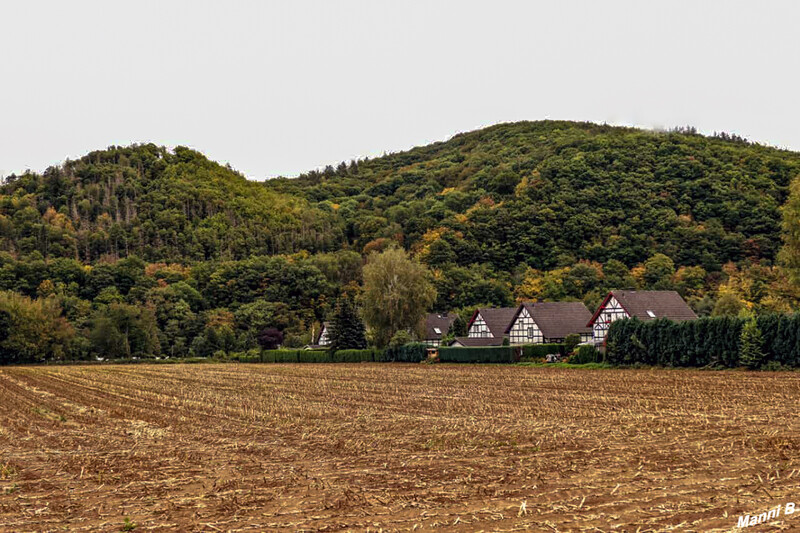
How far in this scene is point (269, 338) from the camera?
4161 inches

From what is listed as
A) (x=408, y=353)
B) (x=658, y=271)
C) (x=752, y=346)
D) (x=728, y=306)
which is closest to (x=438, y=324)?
(x=658, y=271)

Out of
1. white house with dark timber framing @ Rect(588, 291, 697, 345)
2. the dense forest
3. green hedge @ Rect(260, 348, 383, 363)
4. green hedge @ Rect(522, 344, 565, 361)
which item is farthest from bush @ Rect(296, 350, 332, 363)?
white house with dark timber framing @ Rect(588, 291, 697, 345)

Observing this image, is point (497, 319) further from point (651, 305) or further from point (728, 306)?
point (728, 306)

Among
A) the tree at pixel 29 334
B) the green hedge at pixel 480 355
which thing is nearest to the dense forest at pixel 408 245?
the tree at pixel 29 334

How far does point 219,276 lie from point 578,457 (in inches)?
4335

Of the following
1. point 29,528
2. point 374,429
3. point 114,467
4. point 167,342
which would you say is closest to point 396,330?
point 167,342

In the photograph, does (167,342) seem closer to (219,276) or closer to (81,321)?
(81,321)

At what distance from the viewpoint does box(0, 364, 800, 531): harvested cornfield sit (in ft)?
33.8

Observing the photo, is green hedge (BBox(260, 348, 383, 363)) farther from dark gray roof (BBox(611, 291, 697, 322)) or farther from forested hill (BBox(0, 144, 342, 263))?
forested hill (BBox(0, 144, 342, 263))

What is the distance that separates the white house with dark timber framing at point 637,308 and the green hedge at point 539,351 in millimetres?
9155

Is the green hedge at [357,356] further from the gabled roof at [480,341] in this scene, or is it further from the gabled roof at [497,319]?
the gabled roof at [497,319]

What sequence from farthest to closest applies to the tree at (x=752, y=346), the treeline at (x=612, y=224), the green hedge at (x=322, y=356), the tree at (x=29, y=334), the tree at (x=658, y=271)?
the treeline at (x=612, y=224), the tree at (x=658, y=271), the tree at (x=29, y=334), the green hedge at (x=322, y=356), the tree at (x=752, y=346)

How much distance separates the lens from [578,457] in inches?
578

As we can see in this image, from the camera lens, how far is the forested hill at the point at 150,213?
483 ft
